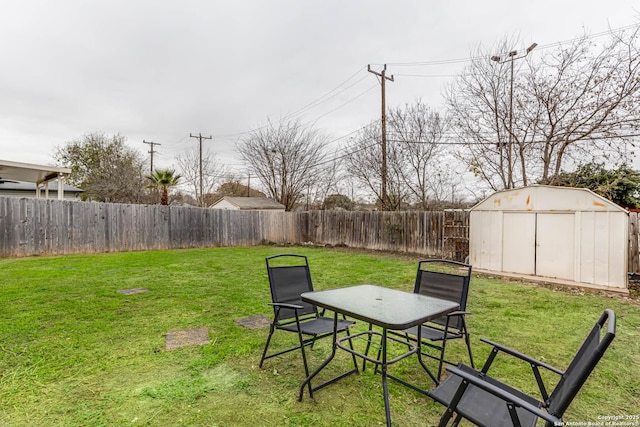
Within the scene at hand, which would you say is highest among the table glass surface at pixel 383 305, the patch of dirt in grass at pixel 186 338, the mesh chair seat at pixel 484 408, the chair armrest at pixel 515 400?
the table glass surface at pixel 383 305

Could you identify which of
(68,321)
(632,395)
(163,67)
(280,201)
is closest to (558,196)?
(632,395)

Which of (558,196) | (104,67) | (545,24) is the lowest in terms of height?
(558,196)

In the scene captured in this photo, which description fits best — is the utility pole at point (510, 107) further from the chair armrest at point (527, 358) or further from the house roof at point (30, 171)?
the house roof at point (30, 171)

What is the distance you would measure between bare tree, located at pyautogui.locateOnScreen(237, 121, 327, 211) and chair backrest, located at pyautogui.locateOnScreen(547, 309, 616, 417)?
54.1 feet

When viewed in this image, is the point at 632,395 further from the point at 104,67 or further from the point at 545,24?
the point at 104,67

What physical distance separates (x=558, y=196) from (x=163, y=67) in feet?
35.0

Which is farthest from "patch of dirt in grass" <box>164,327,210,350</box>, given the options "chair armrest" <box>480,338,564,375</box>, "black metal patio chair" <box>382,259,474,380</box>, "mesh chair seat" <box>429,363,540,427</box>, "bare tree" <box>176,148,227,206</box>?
"bare tree" <box>176,148,227,206</box>

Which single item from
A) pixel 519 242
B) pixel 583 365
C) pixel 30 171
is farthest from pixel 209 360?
pixel 30 171

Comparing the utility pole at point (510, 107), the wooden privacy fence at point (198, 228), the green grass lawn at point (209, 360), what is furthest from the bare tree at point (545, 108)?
the green grass lawn at point (209, 360)

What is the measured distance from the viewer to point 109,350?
3010mm

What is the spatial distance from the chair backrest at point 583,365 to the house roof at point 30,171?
12.6 meters

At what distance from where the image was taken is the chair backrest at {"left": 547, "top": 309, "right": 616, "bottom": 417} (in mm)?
1152

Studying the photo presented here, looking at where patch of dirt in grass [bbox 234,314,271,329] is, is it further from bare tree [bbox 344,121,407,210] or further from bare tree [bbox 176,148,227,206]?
bare tree [bbox 176,148,227,206]

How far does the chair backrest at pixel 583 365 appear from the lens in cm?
115
